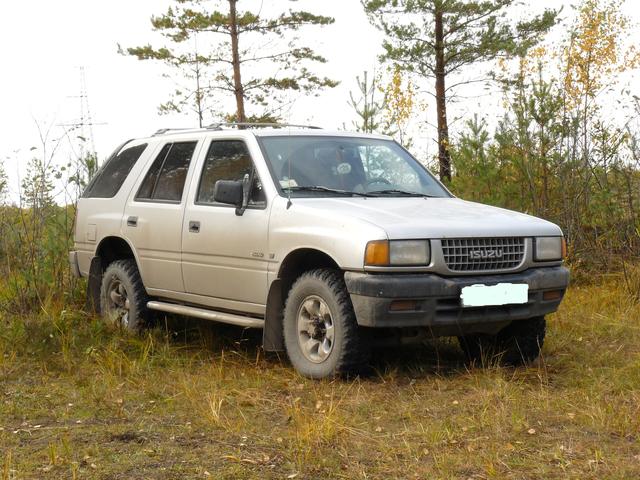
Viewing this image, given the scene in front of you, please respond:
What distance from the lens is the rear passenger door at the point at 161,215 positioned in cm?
729

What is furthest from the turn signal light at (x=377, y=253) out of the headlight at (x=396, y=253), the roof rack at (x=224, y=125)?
the roof rack at (x=224, y=125)

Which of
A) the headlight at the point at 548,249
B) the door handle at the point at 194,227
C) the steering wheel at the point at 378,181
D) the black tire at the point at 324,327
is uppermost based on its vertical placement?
the steering wheel at the point at 378,181

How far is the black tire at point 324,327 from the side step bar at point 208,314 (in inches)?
10.9

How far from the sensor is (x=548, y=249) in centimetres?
632

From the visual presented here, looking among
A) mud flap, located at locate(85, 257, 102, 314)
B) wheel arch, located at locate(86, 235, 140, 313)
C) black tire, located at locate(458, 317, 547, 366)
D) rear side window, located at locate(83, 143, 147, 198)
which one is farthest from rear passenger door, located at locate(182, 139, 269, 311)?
black tire, located at locate(458, 317, 547, 366)

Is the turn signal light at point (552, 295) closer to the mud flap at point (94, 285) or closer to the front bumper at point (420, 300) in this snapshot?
the front bumper at point (420, 300)

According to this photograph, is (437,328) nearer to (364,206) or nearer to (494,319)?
(494,319)

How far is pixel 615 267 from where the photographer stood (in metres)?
10.1

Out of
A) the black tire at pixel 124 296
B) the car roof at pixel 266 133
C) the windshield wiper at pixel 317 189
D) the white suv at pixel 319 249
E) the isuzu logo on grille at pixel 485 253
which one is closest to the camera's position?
the white suv at pixel 319 249

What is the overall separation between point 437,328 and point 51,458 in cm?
268

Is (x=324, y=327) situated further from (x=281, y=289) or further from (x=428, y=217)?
(x=428, y=217)

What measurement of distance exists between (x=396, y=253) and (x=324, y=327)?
86 cm

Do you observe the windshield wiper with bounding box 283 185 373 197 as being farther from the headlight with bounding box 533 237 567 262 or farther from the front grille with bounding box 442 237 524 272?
the headlight with bounding box 533 237 567 262

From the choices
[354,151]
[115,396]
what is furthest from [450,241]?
[115,396]
